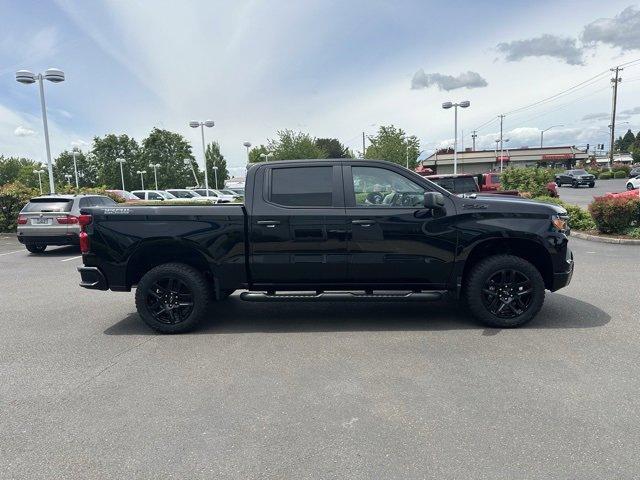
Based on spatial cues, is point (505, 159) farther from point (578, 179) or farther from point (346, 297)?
point (346, 297)

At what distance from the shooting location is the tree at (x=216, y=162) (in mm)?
75438

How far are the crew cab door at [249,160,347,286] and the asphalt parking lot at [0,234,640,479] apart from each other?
2.36 feet

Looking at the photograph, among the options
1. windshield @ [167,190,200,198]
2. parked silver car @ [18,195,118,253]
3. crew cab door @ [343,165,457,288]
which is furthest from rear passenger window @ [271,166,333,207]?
windshield @ [167,190,200,198]

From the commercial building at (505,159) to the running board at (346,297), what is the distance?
70363 mm

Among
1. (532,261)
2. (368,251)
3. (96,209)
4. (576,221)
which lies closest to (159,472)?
(368,251)

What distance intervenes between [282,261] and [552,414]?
2.94m

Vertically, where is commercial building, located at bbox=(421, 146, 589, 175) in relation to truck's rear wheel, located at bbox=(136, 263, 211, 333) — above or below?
above

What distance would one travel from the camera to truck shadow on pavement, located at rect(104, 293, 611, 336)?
16.8 ft

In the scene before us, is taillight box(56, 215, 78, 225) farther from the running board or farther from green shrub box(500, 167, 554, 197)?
green shrub box(500, 167, 554, 197)

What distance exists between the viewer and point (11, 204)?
16859 mm

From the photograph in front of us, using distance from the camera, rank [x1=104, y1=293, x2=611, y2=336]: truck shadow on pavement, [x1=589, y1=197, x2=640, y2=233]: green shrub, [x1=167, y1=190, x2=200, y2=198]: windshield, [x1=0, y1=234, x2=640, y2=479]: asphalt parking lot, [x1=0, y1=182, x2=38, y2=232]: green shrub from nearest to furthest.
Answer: [x1=0, y1=234, x2=640, y2=479]: asphalt parking lot, [x1=104, y1=293, x2=611, y2=336]: truck shadow on pavement, [x1=589, y1=197, x2=640, y2=233]: green shrub, [x1=0, y1=182, x2=38, y2=232]: green shrub, [x1=167, y1=190, x2=200, y2=198]: windshield

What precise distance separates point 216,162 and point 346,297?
75531 millimetres

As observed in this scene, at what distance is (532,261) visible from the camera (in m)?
5.22

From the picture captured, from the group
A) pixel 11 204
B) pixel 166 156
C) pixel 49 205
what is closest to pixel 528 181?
pixel 49 205
